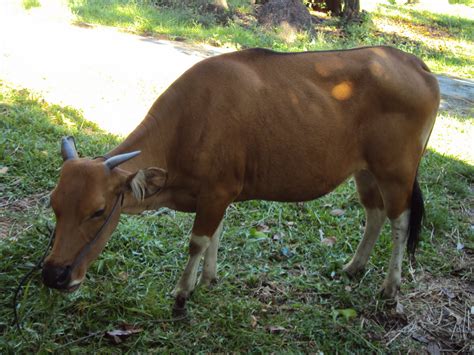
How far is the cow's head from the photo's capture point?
338 cm

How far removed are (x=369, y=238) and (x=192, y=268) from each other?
5.54 ft

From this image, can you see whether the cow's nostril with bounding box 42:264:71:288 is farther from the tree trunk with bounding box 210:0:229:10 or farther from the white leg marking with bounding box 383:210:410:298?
the tree trunk with bounding box 210:0:229:10

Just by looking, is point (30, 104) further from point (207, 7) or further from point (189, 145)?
point (207, 7)

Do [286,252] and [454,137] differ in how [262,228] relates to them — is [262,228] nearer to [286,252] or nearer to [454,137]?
[286,252]

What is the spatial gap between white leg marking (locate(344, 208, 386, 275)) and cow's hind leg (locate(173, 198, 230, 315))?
4.71 ft

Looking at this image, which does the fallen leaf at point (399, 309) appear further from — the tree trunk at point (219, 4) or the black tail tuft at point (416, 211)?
the tree trunk at point (219, 4)

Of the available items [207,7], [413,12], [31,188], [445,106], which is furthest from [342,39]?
[31,188]

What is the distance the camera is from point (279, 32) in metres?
13.5

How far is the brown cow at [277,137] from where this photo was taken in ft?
13.4

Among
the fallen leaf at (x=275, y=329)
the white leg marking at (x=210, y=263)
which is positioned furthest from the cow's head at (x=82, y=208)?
the fallen leaf at (x=275, y=329)

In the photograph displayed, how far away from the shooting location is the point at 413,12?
68.8 ft

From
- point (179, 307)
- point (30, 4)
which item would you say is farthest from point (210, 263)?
point (30, 4)

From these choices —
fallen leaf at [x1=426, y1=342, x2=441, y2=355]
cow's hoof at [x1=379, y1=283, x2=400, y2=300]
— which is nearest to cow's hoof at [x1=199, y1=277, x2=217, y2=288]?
cow's hoof at [x1=379, y1=283, x2=400, y2=300]

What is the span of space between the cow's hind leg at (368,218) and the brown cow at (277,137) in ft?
0.49
